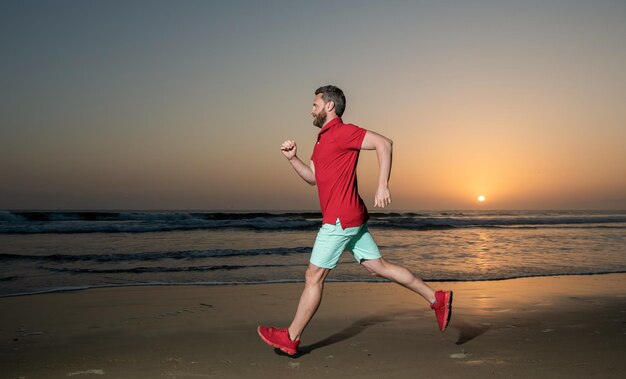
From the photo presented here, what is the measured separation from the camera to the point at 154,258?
469 inches

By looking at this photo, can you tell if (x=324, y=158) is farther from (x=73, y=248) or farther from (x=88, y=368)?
(x=73, y=248)

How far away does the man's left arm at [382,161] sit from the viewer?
11.7ft

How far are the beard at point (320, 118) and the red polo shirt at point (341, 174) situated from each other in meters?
0.10

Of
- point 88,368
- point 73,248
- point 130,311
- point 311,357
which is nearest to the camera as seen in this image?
point 88,368

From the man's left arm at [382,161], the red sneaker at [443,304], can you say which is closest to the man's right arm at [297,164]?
the man's left arm at [382,161]

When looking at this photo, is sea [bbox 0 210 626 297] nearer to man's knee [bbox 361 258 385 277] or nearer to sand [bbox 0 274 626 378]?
sand [bbox 0 274 626 378]

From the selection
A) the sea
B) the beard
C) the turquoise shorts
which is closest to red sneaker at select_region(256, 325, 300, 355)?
the turquoise shorts

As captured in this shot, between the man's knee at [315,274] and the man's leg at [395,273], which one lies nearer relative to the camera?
the man's knee at [315,274]

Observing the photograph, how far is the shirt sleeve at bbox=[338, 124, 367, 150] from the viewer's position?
3.70 metres

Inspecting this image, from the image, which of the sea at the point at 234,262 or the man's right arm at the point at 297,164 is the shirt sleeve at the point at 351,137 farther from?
the sea at the point at 234,262

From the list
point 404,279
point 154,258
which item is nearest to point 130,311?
point 404,279

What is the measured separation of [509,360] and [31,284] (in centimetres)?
685

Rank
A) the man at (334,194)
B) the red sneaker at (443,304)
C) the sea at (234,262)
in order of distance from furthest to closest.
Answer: the sea at (234,262) < the red sneaker at (443,304) < the man at (334,194)

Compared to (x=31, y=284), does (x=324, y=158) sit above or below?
above
